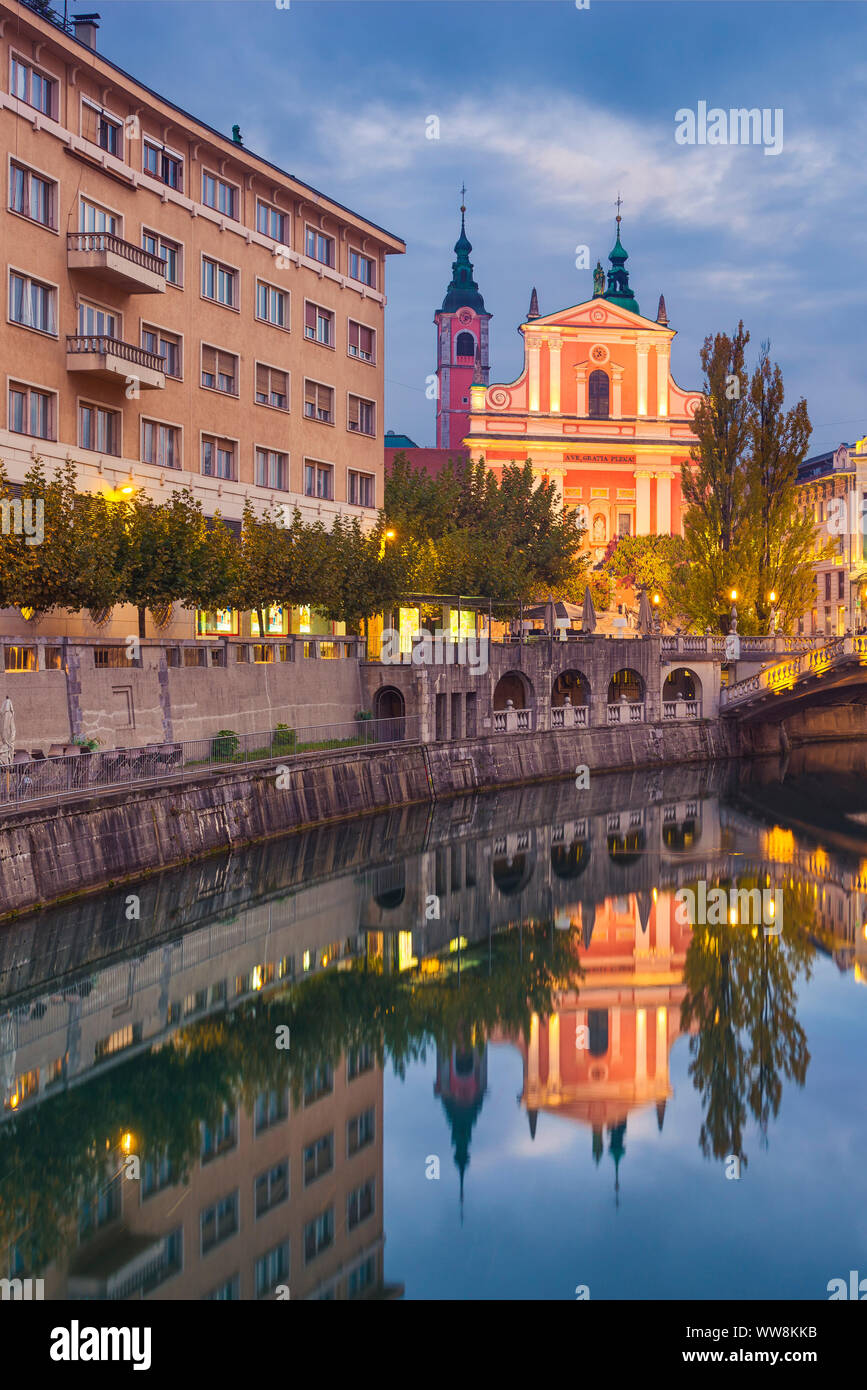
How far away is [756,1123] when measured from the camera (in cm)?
2227

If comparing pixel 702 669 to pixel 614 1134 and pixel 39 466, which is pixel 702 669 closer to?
pixel 39 466

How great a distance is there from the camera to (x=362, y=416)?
64875 millimetres

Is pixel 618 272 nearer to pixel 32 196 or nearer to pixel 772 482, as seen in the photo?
pixel 772 482

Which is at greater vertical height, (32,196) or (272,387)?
(32,196)

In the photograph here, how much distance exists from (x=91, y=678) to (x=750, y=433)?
4713 centimetres

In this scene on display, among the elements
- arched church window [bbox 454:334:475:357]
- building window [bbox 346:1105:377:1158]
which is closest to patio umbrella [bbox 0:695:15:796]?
building window [bbox 346:1105:377:1158]

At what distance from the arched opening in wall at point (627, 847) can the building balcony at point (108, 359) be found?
872 inches

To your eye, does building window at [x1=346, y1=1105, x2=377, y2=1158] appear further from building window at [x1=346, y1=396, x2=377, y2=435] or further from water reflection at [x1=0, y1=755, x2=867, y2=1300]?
building window at [x1=346, y1=396, x2=377, y2=435]

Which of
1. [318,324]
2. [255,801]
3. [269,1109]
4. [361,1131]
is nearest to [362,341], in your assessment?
[318,324]

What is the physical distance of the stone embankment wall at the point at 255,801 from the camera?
98.1 feet

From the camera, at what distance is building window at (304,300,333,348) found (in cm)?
5947

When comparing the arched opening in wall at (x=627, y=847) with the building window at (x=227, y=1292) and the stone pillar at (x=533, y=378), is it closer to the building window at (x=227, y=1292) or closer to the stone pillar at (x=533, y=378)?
the building window at (x=227, y=1292)

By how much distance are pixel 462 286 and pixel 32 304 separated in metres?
126

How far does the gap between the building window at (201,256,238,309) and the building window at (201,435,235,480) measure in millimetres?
5121
